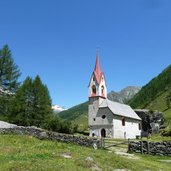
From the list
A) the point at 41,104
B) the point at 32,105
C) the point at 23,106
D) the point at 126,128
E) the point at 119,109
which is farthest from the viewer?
the point at 119,109

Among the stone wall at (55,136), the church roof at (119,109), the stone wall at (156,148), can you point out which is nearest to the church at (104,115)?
the church roof at (119,109)

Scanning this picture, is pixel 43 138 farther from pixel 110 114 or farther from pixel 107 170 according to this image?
pixel 110 114

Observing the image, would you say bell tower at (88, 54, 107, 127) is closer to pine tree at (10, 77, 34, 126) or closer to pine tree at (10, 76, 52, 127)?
pine tree at (10, 76, 52, 127)

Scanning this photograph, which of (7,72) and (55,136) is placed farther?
(7,72)

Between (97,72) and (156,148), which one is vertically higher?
(97,72)

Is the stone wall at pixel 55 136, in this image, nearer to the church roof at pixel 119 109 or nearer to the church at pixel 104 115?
the church at pixel 104 115

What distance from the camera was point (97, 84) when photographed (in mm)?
85188

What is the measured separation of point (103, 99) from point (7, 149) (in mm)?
65019

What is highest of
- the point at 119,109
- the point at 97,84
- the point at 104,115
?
the point at 97,84

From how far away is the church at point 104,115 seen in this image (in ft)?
265

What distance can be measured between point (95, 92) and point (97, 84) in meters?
2.26

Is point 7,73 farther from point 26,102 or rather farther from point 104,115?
point 104,115

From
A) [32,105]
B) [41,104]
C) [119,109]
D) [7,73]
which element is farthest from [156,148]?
[119,109]

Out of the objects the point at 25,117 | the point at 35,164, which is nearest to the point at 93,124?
the point at 25,117
